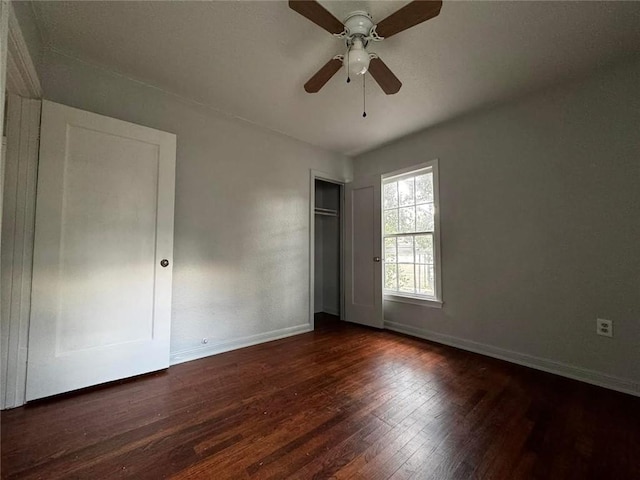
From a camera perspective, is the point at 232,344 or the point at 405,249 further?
the point at 405,249

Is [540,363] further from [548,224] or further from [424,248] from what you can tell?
[424,248]

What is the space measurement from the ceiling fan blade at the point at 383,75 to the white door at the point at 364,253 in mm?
1807

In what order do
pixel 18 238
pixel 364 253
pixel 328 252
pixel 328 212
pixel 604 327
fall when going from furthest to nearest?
pixel 328 252 < pixel 328 212 < pixel 364 253 < pixel 604 327 < pixel 18 238

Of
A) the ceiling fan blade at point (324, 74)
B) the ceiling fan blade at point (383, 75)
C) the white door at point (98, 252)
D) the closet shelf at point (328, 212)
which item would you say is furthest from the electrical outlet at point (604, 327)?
the white door at point (98, 252)

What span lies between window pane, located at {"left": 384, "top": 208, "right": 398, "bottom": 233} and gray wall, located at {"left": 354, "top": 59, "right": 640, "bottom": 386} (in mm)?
685

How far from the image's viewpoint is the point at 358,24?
66.8 inches

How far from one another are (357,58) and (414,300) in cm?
277

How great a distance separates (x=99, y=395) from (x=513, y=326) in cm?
360

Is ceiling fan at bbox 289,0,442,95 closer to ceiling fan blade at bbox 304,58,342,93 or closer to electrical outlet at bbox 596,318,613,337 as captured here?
ceiling fan blade at bbox 304,58,342,93

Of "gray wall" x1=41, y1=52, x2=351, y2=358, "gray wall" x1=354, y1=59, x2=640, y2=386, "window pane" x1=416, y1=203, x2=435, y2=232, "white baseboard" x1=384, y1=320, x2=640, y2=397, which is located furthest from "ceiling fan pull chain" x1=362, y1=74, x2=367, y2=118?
"white baseboard" x1=384, y1=320, x2=640, y2=397

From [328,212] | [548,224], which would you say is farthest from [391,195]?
[548,224]

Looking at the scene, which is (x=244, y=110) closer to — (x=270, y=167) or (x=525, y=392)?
(x=270, y=167)

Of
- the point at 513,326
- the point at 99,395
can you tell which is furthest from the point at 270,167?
the point at 513,326

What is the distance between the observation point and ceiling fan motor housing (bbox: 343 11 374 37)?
1.67 meters
